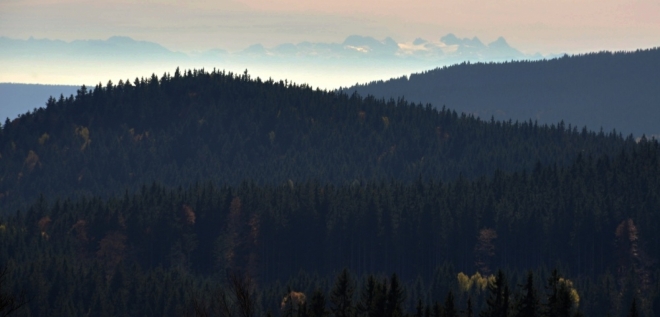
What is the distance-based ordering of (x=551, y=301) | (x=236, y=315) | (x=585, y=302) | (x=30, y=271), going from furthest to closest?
(x=30, y=271) < (x=585, y=302) < (x=236, y=315) < (x=551, y=301)

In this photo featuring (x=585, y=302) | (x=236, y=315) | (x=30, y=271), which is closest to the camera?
(x=236, y=315)

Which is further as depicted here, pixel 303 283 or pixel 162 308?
pixel 303 283

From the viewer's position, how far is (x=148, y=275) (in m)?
182

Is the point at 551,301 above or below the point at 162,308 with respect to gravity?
above

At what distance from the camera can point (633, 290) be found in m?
170

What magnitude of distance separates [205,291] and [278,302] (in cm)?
1388

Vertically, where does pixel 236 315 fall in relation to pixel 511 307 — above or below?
below

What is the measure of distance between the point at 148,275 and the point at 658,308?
7371cm

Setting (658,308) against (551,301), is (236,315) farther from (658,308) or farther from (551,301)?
(551,301)

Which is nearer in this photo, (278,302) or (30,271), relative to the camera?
(278,302)

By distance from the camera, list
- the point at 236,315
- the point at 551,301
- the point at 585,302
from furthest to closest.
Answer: the point at 585,302
the point at 236,315
the point at 551,301

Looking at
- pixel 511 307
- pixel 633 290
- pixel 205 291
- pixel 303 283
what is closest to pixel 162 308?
pixel 205 291

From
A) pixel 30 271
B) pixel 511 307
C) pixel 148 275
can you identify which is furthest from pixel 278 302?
pixel 511 307

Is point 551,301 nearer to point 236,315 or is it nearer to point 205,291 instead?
point 236,315
